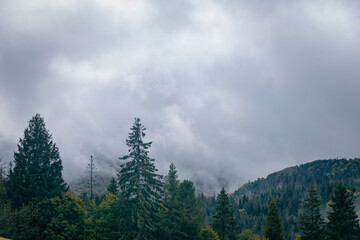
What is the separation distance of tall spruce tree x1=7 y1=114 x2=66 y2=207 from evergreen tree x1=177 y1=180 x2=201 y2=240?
18.5 metres

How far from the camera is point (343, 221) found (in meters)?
47.9

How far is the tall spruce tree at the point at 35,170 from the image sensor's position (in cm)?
4162

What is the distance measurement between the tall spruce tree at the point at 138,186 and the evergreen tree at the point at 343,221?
29.7m

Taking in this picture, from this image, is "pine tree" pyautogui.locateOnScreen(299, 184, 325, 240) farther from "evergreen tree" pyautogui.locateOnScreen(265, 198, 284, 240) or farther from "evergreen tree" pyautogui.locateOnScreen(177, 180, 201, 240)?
"evergreen tree" pyautogui.locateOnScreen(177, 180, 201, 240)

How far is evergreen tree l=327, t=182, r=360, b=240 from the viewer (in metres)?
46.8

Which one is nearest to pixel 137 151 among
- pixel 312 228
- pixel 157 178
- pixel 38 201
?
pixel 157 178

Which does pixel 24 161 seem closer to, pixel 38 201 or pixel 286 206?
pixel 38 201

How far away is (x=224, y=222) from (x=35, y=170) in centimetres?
3760

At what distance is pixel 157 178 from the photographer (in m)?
42.9

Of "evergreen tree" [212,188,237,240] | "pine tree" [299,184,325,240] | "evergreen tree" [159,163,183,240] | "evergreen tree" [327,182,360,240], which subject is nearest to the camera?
"evergreen tree" [159,163,183,240]

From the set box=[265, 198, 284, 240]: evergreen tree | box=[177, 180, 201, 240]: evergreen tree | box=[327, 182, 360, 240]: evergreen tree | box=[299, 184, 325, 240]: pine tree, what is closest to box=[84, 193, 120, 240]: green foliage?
box=[177, 180, 201, 240]: evergreen tree

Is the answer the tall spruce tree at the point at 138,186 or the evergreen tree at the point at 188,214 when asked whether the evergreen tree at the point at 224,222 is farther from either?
the tall spruce tree at the point at 138,186

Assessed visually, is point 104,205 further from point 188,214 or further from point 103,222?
point 188,214

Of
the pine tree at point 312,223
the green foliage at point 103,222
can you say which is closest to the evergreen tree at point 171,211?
the green foliage at point 103,222
